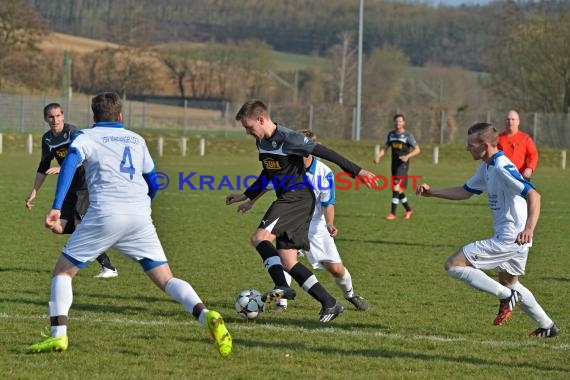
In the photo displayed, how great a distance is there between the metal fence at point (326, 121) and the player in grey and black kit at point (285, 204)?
4497cm

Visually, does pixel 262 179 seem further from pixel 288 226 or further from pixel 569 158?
pixel 569 158

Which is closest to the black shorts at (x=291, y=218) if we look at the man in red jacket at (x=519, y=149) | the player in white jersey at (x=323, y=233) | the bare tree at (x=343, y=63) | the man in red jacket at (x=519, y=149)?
the player in white jersey at (x=323, y=233)

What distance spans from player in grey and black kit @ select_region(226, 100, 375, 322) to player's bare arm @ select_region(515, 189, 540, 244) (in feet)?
4.75

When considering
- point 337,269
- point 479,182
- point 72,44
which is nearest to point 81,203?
point 337,269

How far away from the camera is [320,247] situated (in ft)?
31.9

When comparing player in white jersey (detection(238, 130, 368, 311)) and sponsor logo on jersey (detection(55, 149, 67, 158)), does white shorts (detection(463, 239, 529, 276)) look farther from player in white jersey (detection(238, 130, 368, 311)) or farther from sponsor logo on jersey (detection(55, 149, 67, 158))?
sponsor logo on jersey (detection(55, 149, 67, 158))

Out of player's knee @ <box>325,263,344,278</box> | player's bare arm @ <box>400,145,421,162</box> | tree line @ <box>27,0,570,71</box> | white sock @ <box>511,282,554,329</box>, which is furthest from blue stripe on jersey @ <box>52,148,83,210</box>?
tree line @ <box>27,0,570,71</box>

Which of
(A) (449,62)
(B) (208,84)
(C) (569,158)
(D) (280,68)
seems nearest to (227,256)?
(C) (569,158)

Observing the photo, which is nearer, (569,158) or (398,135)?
(398,135)

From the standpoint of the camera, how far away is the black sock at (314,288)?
8703 mm

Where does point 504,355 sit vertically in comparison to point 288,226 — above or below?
below

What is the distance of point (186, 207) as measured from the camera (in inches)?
841

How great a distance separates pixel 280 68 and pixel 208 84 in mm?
26428

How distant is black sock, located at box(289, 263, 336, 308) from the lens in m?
Answer: 8.70
